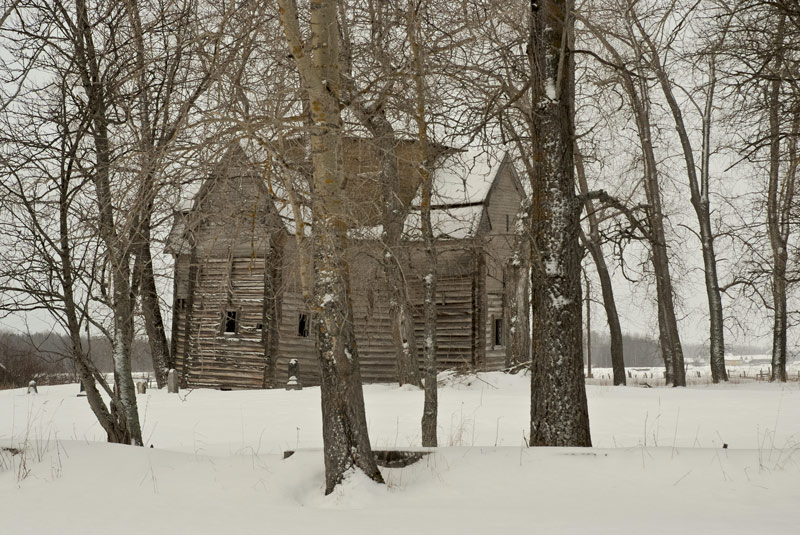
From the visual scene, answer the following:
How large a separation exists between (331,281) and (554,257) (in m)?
2.75

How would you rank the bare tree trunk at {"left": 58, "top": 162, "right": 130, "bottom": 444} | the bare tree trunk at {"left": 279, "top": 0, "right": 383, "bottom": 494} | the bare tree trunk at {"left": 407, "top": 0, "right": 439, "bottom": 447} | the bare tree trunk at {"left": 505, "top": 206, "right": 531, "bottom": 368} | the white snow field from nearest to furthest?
1. the white snow field
2. the bare tree trunk at {"left": 279, "top": 0, "right": 383, "bottom": 494}
3. the bare tree trunk at {"left": 58, "top": 162, "right": 130, "bottom": 444}
4. the bare tree trunk at {"left": 407, "top": 0, "right": 439, "bottom": 447}
5. the bare tree trunk at {"left": 505, "top": 206, "right": 531, "bottom": 368}

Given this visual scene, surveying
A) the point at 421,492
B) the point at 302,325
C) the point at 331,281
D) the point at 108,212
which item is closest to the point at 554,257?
the point at 331,281

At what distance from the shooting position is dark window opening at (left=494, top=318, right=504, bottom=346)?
Result: 2572 centimetres

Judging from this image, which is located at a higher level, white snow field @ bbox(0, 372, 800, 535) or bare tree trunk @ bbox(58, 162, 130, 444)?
bare tree trunk @ bbox(58, 162, 130, 444)

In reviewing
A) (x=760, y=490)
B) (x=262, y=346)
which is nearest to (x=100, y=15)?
(x=760, y=490)

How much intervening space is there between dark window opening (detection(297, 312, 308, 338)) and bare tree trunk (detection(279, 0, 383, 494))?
1689 centimetres

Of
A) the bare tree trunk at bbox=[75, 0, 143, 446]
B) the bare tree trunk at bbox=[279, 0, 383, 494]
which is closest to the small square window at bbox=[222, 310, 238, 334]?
the bare tree trunk at bbox=[75, 0, 143, 446]

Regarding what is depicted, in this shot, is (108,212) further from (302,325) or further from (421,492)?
(302,325)

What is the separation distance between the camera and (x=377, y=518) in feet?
19.8

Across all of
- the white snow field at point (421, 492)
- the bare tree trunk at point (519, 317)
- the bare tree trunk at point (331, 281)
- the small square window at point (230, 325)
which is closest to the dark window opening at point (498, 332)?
the bare tree trunk at point (519, 317)

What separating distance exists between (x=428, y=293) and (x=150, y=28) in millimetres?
5437

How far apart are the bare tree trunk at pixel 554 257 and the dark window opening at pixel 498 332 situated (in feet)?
55.8

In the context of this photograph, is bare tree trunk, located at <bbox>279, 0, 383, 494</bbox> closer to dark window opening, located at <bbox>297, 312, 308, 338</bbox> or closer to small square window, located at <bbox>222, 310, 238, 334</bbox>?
dark window opening, located at <bbox>297, 312, 308, 338</bbox>

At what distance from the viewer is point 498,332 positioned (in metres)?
25.9
